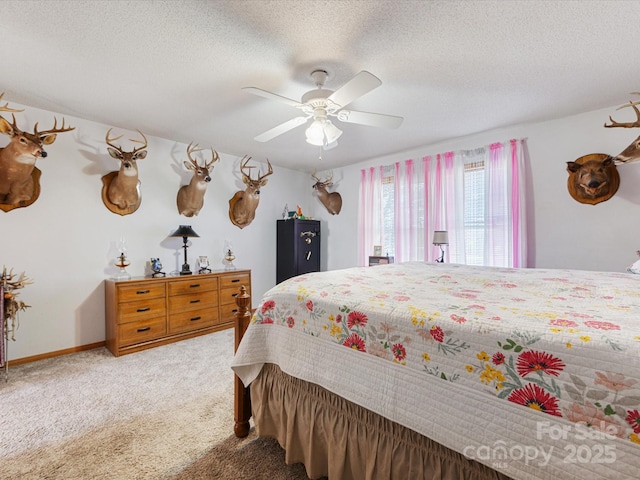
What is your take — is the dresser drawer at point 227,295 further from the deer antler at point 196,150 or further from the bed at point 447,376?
the bed at point 447,376

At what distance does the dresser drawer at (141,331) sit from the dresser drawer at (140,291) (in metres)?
0.26

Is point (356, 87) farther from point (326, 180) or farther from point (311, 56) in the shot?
point (326, 180)

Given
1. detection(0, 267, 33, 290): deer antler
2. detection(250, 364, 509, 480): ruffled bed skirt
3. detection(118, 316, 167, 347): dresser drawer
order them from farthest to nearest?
detection(118, 316, 167, 347): dresser drawer
detection(0, 267, 33, 290): deer antler
detection(250, 364, 509, 480): ruffled bed skirt

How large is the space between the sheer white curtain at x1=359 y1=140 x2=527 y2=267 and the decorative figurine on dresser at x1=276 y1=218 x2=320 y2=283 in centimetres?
91

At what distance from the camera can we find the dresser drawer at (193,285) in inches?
135

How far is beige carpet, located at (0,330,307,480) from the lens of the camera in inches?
59.8

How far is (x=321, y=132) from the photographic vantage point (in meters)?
2.30

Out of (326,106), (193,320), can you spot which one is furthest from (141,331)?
(326,106)

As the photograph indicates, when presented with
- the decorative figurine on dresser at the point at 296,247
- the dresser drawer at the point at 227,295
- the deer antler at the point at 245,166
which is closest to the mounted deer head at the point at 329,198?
the decorative figurine on dresser at the point at 296,247

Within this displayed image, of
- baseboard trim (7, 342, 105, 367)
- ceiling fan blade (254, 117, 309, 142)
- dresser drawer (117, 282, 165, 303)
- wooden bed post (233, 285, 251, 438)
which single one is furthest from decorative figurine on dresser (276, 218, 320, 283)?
wooden bed post (233, 285, 251, 438)

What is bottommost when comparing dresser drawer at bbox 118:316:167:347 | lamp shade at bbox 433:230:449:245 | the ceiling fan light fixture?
dresser drawer at bbox 118:316:167:347

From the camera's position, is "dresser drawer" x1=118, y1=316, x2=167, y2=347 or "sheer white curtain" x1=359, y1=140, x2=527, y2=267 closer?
"dresser drawer" x1=118, y1=316, x2=167, y2=347

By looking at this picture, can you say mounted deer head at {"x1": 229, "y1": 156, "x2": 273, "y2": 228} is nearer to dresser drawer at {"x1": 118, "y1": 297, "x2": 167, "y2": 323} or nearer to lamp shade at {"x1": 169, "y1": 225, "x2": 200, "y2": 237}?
lamp shade at {"x1": 169, "y1": 225, "x2": 200, "y2": 237}

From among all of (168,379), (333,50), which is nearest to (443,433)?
(333,50)
